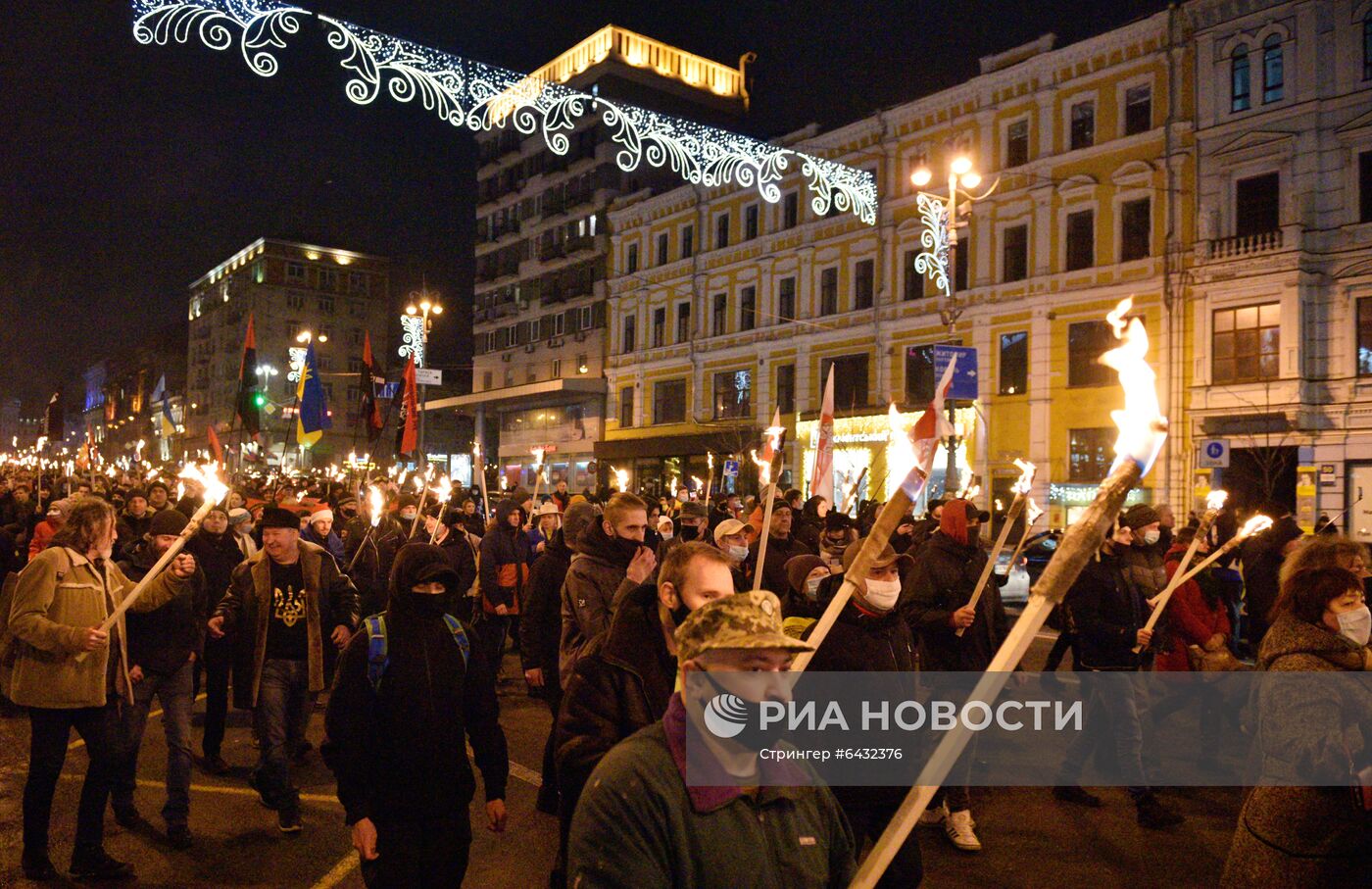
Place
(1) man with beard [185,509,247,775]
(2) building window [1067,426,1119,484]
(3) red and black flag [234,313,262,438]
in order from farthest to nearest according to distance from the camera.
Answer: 1. (2) building window [1067,426,1119,484]
2. (3) red and black flag [234,313,262,438]
3. (1) man with beard [185,509,247,775]

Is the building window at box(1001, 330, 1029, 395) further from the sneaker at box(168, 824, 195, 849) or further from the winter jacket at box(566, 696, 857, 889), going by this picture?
the winter jacket at box(566, 696, 857, 889)

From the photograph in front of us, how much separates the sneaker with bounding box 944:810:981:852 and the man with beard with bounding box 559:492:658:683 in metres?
2.37

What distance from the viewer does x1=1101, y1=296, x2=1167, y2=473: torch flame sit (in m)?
1.92

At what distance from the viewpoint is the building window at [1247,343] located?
78.2 ft

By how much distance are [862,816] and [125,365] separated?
140806mm

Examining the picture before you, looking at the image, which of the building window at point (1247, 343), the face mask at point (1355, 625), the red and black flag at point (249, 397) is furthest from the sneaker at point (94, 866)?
the building window at point (1247, 343)

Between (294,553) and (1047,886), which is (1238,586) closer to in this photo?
(1047,886)

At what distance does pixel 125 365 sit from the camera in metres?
125

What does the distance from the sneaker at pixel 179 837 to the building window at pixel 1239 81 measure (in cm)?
2707

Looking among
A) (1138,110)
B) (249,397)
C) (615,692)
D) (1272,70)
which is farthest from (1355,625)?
(1138,110)

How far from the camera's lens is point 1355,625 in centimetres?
381

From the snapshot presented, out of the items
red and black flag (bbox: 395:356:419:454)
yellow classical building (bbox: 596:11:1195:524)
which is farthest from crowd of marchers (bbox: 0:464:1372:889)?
yellow classical building (bbox: 596:11:1195:524)

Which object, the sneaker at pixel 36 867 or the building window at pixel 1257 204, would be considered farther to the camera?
the building window at pixel 1257 204

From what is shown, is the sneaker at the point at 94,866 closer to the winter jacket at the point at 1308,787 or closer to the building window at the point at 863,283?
the winter jacket at the point at 1308,787
